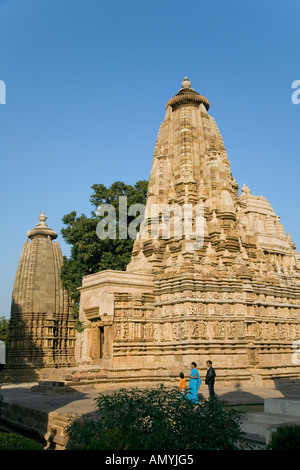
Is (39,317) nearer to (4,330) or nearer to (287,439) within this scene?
(4,330)

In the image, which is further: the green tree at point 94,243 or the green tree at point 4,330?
the green tree at point 4,330

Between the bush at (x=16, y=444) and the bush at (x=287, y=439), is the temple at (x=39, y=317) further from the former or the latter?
the bush at (x=287, y=439)

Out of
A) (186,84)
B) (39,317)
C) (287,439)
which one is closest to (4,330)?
(39,317)

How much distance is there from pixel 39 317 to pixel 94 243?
1127 cm

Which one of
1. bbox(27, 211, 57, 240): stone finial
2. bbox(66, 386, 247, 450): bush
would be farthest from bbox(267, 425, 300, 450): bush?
bbox(27, 211, 57, 240): stone finial

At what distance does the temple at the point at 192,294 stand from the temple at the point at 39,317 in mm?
13709

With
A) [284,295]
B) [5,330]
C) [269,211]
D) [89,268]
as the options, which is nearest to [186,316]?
[284,295]

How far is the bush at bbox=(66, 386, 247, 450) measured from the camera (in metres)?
6.55

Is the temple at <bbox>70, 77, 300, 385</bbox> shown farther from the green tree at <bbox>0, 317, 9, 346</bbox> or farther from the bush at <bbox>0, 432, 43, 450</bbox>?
the green tree at <bbox>0, 317, 9, 346</bbox>

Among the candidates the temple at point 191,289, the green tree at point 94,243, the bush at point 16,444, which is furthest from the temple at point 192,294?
the bush at point 16,444

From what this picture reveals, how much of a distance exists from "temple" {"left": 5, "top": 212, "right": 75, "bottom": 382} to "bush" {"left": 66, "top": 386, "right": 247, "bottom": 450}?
2979 cm

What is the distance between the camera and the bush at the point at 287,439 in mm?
6052

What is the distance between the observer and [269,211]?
35406 millimetres

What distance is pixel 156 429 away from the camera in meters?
6.80
